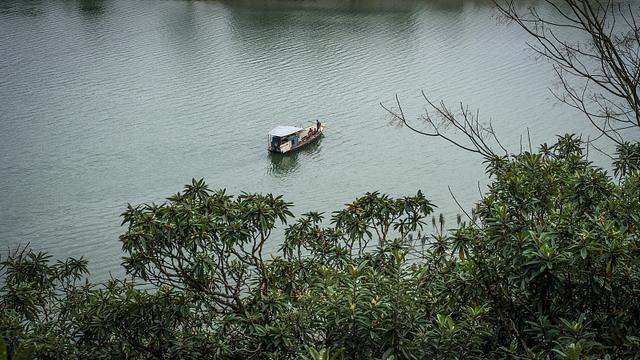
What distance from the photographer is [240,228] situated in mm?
4820

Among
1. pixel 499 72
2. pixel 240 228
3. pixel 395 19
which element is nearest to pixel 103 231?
pixel 240 228

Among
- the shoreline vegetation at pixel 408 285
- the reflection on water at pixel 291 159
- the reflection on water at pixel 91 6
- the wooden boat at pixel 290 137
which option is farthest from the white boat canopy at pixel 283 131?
the reflection on water at pixel 91 6

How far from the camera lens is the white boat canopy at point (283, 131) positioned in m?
15.9

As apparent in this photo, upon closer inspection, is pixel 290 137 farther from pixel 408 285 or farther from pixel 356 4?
pixel 356 4

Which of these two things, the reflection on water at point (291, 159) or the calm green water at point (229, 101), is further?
the reflection on water at point (291, 159)

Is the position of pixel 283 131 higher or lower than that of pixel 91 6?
lower

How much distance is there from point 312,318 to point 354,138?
12.9 metres

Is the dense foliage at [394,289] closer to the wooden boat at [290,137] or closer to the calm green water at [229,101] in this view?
the calm green water at [229,101]

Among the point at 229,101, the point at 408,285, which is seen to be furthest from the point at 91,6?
the point at 408,285

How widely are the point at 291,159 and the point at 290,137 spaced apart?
493mm

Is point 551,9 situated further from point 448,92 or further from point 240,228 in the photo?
point 240,228

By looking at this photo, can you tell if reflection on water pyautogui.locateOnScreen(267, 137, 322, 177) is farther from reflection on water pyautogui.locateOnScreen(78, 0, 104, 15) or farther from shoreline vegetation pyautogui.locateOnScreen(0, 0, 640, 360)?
reflection on water pyautogui.locateOnScreen(78, 0, 104, 15)

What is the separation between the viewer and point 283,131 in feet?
52.6

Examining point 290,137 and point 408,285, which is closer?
point 408,285
